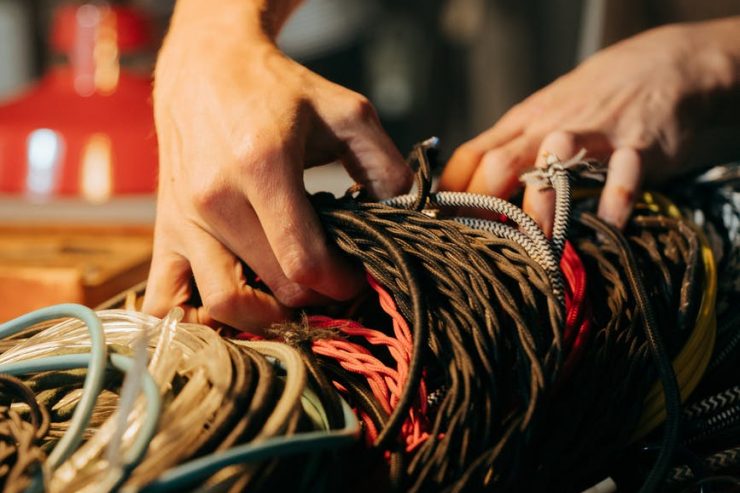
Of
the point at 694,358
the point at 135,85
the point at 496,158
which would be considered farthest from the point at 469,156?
the point at 135,85

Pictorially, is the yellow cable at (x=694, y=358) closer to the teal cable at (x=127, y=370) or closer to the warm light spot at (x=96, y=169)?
the teal cable at (x=127, y=370)

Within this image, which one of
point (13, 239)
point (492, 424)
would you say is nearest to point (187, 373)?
point (492, 424)

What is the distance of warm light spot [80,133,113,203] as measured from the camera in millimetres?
1333

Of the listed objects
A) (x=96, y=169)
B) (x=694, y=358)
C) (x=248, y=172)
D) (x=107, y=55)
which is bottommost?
(x=96, y=169)

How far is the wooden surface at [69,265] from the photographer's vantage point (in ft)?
2.72

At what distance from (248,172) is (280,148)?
2cm

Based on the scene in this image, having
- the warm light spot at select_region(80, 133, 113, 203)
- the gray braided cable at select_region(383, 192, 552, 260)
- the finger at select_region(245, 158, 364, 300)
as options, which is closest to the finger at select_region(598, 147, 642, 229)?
the gray braided cable at select_region(383, 192, 552, 260)

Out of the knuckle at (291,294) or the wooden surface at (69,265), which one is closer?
the knuckle at (291,294)

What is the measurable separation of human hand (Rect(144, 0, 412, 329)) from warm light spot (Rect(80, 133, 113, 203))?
80cm

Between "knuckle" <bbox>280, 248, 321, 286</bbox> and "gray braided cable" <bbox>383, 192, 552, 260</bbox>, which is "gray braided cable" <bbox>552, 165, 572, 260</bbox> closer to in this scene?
"gray braided cable" <bbox>383, 192, 552, 260</bbox>

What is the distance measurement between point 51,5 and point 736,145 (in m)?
2.58

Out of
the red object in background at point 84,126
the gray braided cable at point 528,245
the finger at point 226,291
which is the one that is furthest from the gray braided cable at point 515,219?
the red object in background at point 84,126

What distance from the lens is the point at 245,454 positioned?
1.07 ft

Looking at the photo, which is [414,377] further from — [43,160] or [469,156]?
[43,160]
